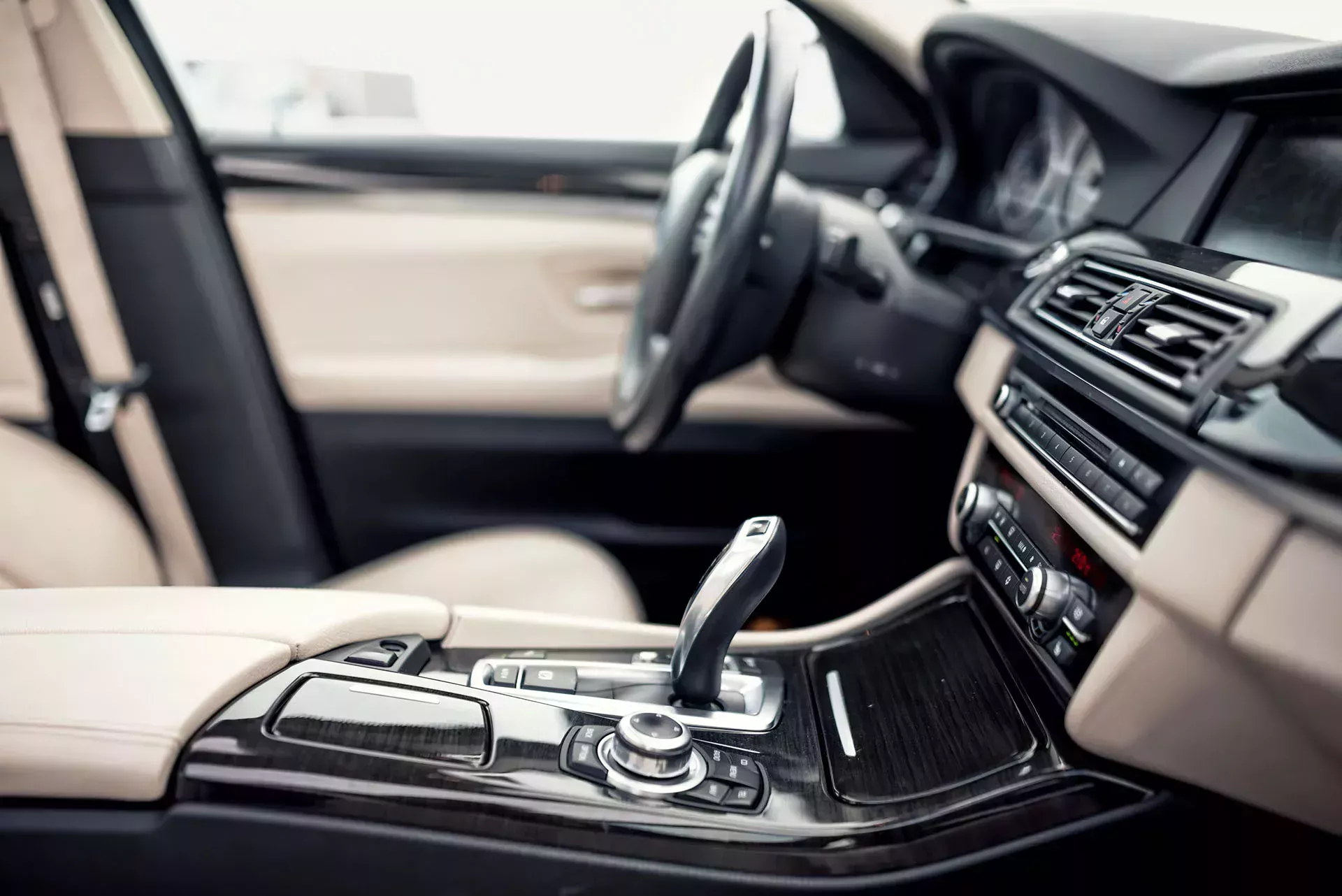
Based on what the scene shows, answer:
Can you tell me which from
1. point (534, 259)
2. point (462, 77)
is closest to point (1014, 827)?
point (534, 259)

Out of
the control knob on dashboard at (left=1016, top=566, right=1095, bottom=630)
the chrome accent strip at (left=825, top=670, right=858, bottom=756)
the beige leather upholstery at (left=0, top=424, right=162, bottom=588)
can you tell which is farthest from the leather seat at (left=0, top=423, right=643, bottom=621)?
the control knob on dashboard at (left=1016, top=566, right=1095, bottom=630)

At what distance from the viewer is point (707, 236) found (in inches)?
40.6

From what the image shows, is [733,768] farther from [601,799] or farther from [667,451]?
[667,451]

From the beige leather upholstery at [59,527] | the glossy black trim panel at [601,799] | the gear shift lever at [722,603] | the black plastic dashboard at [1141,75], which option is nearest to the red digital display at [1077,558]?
the glossy black trim panel at [601,799]

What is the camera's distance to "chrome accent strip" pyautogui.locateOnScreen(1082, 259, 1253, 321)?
0.60 metres

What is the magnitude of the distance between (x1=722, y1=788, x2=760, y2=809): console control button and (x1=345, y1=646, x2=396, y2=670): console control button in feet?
0.92

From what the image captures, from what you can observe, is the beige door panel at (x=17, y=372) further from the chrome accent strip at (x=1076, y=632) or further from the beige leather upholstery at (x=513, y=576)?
the chrome accent strip at (x=1076, y=632)

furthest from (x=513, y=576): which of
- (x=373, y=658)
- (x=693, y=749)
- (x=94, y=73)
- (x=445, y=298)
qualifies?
(x=94, y=73)

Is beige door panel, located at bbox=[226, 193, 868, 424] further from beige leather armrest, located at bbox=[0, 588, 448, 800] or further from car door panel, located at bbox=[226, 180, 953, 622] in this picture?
beige leather armrest, located at bbox=[0, 588, 448, 800]

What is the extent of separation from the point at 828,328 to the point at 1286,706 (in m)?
0.69

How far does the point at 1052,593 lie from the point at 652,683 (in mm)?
328

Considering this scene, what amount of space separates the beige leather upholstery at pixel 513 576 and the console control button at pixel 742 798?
0.42 metres

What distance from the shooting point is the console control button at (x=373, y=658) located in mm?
744

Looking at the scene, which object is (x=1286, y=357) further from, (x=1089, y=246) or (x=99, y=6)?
(x=99, y=6)
